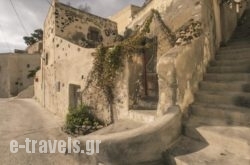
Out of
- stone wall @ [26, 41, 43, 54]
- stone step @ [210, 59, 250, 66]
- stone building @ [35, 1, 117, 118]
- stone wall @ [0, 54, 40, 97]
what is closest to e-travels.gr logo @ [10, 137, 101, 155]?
stone building @ [35, 1, 117, 118]

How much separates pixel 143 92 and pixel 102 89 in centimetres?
168

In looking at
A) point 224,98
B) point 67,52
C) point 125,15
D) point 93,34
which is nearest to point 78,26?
point 93,34

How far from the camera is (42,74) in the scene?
1642 centimetres

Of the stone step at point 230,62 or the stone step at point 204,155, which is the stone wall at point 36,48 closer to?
the stone step at point 230,62

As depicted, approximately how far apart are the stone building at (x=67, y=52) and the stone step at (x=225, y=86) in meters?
5.01

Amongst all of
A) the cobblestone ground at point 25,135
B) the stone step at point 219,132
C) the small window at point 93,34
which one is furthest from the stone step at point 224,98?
the small window at point 93,34

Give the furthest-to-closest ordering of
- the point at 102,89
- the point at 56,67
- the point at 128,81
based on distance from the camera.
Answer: the point at 56,67 < the point at 102,89 < the point at 128,81

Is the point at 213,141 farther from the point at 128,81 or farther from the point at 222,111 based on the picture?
the point at 128,81

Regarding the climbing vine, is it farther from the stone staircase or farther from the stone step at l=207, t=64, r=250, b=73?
the stone staircase

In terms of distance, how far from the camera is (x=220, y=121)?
10.1 feet

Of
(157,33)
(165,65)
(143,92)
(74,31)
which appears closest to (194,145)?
(165,65)

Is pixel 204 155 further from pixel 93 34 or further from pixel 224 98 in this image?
pixel 93 34

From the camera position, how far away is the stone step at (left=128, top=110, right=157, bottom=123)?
14.5 feet

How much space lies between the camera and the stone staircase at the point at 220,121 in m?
2.48
